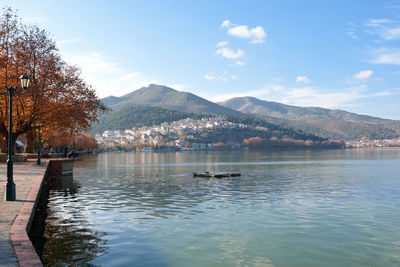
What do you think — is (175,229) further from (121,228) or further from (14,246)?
(14,246)

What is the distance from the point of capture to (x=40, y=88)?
45.3 meters

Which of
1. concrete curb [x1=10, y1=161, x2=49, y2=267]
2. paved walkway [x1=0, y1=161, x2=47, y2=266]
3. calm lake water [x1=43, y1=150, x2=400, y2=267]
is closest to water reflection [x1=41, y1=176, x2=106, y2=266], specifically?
calm lake water [x1=43, y1=150, x2=400, y2=267]

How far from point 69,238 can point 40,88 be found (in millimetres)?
34101

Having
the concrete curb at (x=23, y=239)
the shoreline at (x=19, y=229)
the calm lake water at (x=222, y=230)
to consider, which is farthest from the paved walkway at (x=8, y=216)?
the calm lake water at (x=222, y=230)

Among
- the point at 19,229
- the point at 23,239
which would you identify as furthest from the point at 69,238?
the point at 23,239

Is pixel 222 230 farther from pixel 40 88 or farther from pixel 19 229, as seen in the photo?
pixel 40 88

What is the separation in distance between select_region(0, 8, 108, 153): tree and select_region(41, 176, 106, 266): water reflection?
2420 centimetres

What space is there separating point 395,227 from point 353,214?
3.51 m

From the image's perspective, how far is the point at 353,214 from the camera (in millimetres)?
22125

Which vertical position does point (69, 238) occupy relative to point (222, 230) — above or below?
above

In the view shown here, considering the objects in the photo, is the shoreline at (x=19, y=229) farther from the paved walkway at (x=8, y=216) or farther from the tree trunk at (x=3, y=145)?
the tree trunk at (x=3, y=145)

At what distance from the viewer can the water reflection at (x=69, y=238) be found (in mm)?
12898

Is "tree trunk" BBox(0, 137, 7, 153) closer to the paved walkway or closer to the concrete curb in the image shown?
the paved walkway

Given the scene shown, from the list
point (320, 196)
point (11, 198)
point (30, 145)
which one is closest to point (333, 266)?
point (11, 198)
